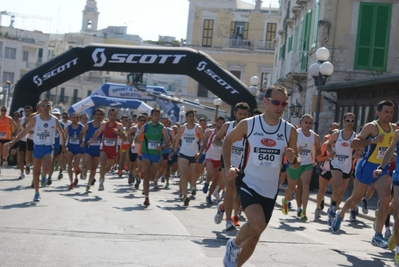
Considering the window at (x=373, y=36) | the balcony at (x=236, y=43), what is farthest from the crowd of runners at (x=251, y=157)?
the balcony at (x=236, y=43)

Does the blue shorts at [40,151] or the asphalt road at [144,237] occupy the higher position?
the blue shorts at [40,151]

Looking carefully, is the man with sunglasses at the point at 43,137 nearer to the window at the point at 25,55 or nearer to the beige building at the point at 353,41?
the beige building at the point at 353,41

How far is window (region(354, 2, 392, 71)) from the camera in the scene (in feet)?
97.3

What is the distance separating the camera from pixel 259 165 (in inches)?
314

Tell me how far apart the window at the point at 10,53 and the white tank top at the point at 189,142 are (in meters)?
78.3

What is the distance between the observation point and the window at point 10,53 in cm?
9244

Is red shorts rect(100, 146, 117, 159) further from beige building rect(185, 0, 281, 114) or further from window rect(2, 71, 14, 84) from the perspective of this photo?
window rect(2, 71, 14, 84)

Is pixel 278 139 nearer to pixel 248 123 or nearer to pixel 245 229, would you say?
pixel 248 123

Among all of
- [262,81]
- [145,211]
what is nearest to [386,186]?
[145,211]

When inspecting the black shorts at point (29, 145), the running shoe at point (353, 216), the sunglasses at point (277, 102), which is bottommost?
the running shoe at point (353, 216)

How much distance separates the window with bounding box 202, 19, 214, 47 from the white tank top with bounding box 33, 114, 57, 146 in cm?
5479

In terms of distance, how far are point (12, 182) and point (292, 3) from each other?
27173 millimetres

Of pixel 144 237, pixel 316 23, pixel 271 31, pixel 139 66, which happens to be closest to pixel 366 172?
pixel 144 237

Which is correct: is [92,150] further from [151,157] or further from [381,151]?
[381,151]
